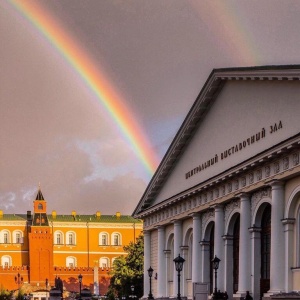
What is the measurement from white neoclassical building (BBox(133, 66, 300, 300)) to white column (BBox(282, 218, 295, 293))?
5 centimetres

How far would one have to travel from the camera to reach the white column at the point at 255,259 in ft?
161

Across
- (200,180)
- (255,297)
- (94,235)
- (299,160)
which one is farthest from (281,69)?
(94,235)

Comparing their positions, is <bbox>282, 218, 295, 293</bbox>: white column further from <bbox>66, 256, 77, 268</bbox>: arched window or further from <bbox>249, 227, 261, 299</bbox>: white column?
<bbox>66, 256, 77, 268</bbox>: arched window

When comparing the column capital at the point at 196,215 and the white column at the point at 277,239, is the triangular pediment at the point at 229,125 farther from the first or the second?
the white column at the point at 277,239

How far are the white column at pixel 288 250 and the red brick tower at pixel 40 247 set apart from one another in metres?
135

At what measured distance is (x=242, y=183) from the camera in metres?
50.3

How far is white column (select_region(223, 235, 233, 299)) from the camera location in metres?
54.7

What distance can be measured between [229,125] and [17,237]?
141438 mm

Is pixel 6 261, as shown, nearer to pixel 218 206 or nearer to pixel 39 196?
pixel 39 196

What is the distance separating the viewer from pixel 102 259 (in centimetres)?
19312

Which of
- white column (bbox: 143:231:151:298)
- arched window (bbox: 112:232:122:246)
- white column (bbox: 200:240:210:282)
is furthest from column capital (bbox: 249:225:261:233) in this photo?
arched window (bbox: 112:232:122:246)

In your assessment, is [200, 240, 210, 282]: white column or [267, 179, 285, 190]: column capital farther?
[200, 240, 210, 282]: white column

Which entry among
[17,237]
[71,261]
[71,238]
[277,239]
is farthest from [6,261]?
[277,239]

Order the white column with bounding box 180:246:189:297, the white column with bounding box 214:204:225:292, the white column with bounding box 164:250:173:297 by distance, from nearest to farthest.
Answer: the white column with bounding box 214:204:225:292 → the white column with bounding box 180:246:189:297 → the white column with bounding box 164:250:173:297
